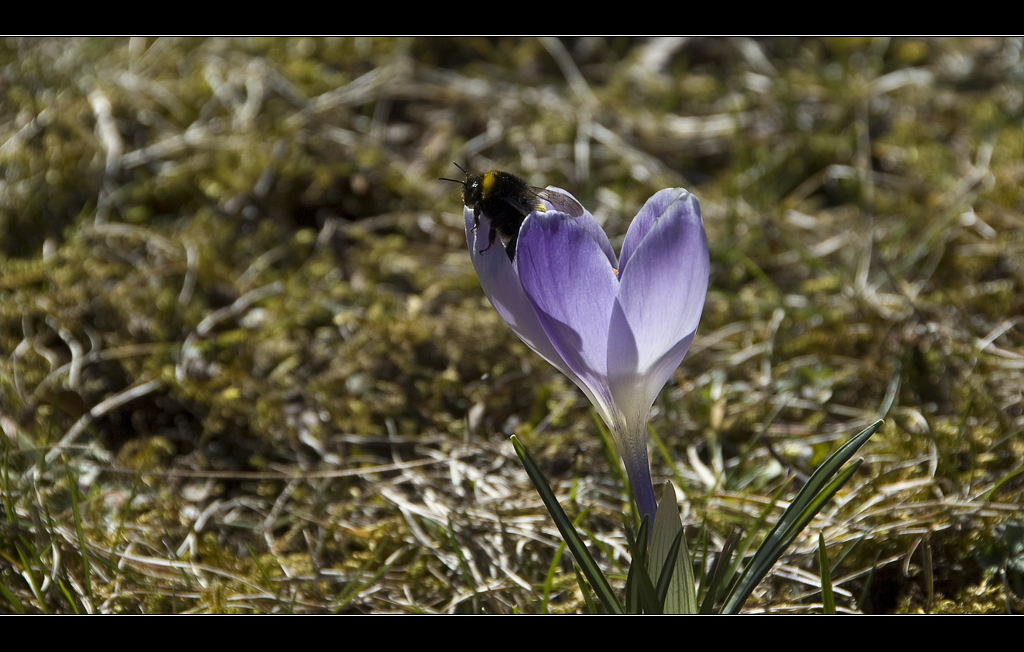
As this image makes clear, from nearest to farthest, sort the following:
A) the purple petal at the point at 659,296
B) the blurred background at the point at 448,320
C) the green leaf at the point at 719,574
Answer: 1. the purple petal at the point at 659,296
2. the green leaf at the point at 719,574
3. the blurred background at the point at 448,320

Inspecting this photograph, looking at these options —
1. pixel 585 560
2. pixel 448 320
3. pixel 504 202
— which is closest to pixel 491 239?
pixel 504 202

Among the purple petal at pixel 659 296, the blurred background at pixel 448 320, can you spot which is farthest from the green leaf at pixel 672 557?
the blurred background at pixel 448 320

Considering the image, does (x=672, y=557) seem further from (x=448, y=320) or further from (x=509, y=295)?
(x=448, y=320)

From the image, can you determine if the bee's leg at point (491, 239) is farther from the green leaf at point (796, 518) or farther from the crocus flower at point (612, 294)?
the green leaf at point (796, 518)

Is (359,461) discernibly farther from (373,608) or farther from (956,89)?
(956,89)

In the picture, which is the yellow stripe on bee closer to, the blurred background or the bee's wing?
the bee's wing

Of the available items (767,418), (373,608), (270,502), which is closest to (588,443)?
(767,418)

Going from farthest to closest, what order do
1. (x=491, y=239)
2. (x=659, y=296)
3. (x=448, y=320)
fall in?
(x=448, y=320)
(x=491, y=239)
(x=659, y=296)

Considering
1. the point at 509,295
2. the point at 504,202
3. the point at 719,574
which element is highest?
the point at 504,202
